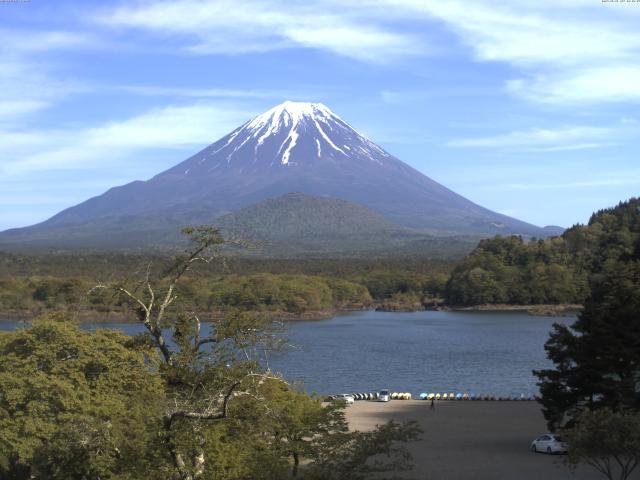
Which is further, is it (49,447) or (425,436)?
(425,436)

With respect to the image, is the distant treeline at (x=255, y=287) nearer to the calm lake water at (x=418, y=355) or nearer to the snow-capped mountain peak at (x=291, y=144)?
the calm lake water at (x=418, y=355)

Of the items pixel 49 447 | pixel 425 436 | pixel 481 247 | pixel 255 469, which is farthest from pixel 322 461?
pixel 481 247

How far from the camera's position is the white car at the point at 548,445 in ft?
54.4

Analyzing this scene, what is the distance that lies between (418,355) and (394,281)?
1493 inches

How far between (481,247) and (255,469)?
70.6 m

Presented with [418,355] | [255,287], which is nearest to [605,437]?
[418,355]

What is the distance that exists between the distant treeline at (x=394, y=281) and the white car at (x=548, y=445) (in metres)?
41.1

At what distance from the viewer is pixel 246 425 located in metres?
8.80

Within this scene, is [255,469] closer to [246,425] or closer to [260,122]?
[246,425]

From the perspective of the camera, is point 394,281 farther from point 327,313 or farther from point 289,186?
point 289,186

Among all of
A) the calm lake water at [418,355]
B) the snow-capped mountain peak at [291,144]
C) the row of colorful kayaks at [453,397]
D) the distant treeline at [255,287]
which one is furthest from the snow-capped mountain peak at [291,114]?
the row of colorful kayaks at [453,397]

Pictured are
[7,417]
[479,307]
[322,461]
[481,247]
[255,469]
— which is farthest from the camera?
[481,247]

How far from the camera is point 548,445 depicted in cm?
1673

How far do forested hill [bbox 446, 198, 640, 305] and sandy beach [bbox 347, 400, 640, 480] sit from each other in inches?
1686
